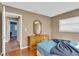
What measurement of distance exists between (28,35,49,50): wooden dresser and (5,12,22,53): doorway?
21cm

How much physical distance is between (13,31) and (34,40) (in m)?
0.56

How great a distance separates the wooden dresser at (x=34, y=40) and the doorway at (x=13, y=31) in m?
0.21

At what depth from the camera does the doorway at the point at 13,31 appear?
158 centimetres

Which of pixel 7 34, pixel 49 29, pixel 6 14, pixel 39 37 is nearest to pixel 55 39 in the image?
pixel 49 29

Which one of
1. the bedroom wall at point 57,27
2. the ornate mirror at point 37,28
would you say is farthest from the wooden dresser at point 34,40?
the bedroom wall at point 57,27

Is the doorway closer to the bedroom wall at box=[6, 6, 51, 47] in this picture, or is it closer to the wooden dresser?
the bedroom wall at box=[6, 6, 51, 47]

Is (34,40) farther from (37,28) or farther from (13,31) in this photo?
(13,31)

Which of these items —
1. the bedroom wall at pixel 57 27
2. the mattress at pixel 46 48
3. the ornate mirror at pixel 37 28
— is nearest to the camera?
the mattress at pixel 46 48

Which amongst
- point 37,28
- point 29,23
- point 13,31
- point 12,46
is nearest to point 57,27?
point 37,28

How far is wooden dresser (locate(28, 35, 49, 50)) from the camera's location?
189 cm

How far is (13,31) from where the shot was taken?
1605 millimetres

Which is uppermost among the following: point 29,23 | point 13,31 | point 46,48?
point 29,23

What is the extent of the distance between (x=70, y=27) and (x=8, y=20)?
984 millimetres

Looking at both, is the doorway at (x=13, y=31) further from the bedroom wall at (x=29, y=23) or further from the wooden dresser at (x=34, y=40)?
the wooden dresser at (x=34, y=40)
